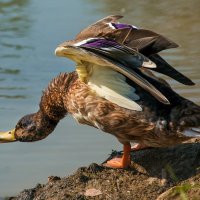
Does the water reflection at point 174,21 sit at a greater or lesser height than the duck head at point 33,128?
lesser

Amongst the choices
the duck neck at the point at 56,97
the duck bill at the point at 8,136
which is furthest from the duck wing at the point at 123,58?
the duck bill at the point at 8,136

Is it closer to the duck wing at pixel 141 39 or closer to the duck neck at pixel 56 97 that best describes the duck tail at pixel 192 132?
the duck wing at pixel 141 39

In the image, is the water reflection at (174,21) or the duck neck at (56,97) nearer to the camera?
the duck neck at (56,97)

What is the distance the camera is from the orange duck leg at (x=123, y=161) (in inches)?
268

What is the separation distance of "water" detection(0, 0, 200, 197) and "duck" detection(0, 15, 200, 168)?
32.5 inches

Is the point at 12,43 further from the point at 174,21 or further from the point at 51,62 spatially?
the point at 174,21

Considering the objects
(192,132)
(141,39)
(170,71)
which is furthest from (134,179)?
(141,39)

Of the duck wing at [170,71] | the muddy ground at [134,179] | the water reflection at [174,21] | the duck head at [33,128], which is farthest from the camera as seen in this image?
the water reflection at [174,21]

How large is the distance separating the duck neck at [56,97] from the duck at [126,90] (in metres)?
0.01

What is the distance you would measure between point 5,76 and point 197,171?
455 centimetres

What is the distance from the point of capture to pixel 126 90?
6738mm

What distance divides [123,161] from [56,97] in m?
0.99

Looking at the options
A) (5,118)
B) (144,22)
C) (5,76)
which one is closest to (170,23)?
(144,22)

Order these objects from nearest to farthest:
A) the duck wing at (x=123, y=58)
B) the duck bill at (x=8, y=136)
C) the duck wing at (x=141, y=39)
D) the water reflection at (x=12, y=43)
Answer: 1. the duck wing at (x=123, y=58)
2. the duck wing at (x=141, y=39)
3. the duck bill at (x=8, y=136)
4. the water reflection at (x=12, y=43)
